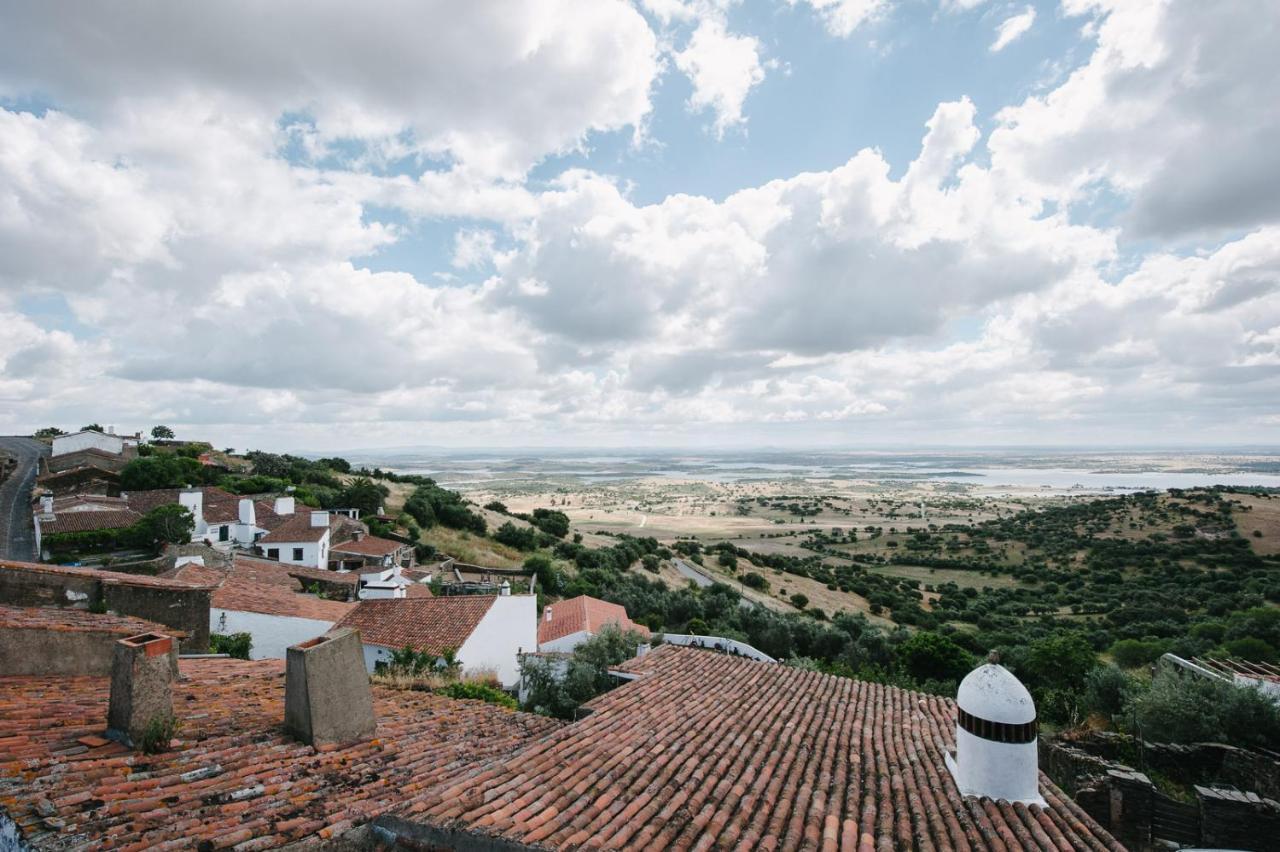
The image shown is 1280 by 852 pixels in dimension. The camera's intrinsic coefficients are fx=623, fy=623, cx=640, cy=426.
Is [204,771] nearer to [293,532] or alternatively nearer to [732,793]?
[732,793]

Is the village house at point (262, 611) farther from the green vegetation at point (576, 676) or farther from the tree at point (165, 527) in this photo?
the tree at point (165, 527)

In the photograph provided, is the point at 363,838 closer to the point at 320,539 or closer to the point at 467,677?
the point at 467,677

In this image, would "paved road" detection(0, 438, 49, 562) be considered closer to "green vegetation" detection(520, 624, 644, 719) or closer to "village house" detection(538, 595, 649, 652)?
"village house" detection(538, 595, 649, 652)

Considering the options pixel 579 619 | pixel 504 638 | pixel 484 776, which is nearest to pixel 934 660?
pixel 579 619

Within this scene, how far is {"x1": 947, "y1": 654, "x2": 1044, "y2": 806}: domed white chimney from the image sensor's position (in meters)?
6.29

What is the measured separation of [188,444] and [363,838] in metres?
78.7

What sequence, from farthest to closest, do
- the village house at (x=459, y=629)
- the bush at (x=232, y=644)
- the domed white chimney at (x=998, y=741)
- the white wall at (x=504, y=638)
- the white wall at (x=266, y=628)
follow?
the white wall at (x=504, y=638), the village house at (x=459, y=629), the white wall at (x=266, y=628), the bush at (x=232, y=644), the domed white chimney at (x=998, y=741)

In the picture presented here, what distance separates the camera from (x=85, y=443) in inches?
2044

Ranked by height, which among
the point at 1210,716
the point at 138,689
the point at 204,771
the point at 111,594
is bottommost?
the point at 1210,716

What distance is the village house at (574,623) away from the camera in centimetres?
2148

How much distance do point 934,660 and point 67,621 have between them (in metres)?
24.5

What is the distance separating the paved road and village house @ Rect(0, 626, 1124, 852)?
2698cm

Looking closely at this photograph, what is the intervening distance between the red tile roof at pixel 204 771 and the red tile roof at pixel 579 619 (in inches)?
553

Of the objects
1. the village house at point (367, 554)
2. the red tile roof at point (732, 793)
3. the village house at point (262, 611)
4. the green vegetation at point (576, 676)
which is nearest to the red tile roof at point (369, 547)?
the village house at point (367, 554)
